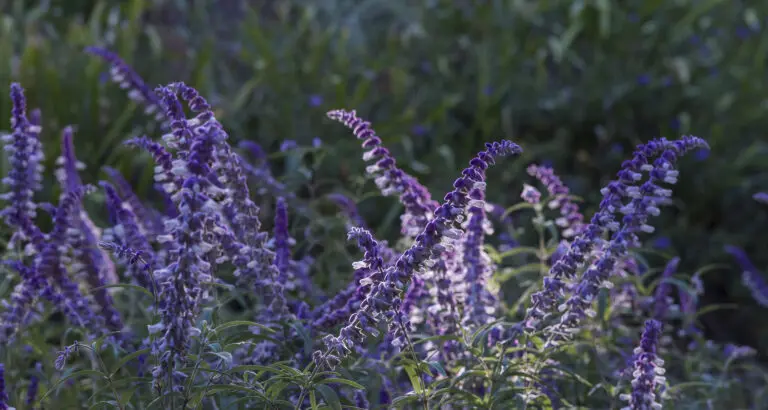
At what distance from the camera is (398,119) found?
5336 millimetres

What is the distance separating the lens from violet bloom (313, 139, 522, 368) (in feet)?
→ 5.79

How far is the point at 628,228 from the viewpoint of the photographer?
2.09m

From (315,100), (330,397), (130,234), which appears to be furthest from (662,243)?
(330,397)

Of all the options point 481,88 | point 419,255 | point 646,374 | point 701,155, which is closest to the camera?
point 419,255

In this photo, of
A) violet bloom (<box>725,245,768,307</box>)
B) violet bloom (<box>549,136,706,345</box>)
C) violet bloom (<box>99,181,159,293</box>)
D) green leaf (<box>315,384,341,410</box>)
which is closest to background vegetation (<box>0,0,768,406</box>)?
violet bloom (<box>725,245,768,307</box>)

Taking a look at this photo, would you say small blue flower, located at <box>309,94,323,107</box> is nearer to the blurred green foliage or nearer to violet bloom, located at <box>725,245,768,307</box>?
the blurred green foliage

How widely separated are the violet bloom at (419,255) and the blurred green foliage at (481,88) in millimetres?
2751

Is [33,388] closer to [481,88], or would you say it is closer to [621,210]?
[621,210]

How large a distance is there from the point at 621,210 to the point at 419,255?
513 millimetres

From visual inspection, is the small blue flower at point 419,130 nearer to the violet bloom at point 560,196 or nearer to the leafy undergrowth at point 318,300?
the leafy undergrowth at point 318,300

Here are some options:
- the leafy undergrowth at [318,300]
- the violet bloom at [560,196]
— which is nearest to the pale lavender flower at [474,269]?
the leafy undergrowth at [318,300]

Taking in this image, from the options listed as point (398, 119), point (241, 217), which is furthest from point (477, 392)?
point (398, 119)

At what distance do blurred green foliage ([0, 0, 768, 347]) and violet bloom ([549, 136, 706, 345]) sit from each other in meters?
2.47

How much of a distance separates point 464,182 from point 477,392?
2.90ft
